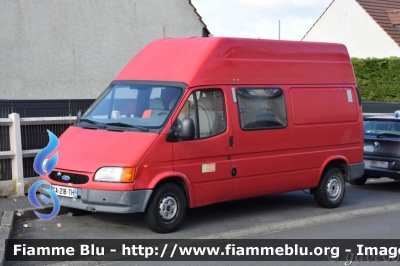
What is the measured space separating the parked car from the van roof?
2.76 metres

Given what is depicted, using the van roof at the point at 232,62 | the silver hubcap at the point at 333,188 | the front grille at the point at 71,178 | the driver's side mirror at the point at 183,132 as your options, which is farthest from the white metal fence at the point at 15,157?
the silver hubcap at the point at 333,188

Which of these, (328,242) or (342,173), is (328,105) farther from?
(328,242)

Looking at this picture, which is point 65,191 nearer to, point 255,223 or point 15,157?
point 255,223

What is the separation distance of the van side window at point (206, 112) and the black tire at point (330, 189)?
2.55 metres

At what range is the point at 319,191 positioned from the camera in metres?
11.6

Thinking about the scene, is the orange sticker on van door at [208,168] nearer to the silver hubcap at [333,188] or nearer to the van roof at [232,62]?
the van roof at [232,62]

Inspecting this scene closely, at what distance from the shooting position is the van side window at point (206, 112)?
969 cm

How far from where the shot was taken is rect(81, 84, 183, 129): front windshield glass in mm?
9523

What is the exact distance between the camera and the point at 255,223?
33.8 ft

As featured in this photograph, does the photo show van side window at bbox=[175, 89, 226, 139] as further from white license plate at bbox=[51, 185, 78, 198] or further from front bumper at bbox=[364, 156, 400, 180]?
front bumper at bbox=[364, 156, 400, 180]

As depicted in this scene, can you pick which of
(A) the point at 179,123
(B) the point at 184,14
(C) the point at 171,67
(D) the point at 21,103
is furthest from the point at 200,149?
(B) the point at 184,14

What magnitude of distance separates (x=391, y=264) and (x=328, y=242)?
1.20 meters

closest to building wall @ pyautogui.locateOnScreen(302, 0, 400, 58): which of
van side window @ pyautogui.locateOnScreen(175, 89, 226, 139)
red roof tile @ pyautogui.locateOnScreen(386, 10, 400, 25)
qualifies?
→ red roof tile @ pyautogui.locateOnScreen(386, 10, 400, 25)

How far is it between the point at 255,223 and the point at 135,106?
2523 millimetres
